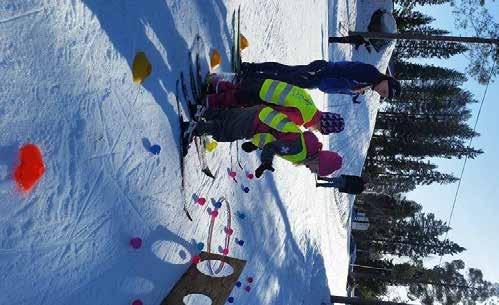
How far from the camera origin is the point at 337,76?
5.90 m

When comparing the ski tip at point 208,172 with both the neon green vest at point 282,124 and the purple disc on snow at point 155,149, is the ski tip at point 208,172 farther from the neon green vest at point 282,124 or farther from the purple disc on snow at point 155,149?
the neon green vest at point 282,124

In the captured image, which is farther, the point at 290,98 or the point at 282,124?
the point at 290,98

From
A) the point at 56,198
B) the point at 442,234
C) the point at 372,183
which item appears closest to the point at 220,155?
the point at 56,198

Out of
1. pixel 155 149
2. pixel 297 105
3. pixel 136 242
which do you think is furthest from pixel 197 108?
pixel 136 242

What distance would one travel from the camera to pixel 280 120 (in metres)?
4.86

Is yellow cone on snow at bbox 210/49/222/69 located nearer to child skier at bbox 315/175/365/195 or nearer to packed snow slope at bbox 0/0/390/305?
packed snow slope at bbox 0/0/390/305

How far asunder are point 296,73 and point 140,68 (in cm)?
216

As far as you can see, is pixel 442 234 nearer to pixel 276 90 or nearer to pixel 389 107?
pixel 389 107

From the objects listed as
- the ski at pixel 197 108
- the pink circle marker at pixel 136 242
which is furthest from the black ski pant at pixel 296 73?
the pink circle marker at pixel 136 242

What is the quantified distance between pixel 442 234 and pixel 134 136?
33.6m

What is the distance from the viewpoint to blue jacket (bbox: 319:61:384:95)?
5609 millimetres

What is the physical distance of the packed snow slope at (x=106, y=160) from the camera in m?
3.29

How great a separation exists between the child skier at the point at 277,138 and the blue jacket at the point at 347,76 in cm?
116

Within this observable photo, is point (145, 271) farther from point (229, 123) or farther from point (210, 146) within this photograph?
point (210, 146)
